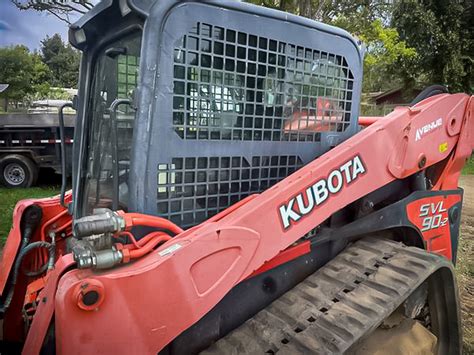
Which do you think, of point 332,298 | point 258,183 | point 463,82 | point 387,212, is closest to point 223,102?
point 258,183

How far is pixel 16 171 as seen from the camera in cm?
982

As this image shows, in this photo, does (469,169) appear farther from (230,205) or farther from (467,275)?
(230,205)

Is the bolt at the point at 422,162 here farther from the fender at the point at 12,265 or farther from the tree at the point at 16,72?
the tree at the point at 16,72

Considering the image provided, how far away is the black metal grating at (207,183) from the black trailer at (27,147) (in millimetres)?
8583

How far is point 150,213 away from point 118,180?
244 millimetres

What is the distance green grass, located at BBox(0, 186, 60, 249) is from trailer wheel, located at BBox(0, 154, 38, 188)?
0.67ft

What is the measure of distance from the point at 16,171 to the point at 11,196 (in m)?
1.27

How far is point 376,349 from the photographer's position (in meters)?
2.16

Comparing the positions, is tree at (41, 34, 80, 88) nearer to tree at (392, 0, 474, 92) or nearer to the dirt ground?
tree at (392, 0, 474, 92)

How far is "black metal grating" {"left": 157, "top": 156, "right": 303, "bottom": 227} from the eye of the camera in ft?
5.84

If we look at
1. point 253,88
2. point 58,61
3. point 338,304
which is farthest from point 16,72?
point 338,304

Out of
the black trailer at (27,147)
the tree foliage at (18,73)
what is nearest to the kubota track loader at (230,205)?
the black trailer at (27,147)

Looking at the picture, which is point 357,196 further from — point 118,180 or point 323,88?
point 118,180

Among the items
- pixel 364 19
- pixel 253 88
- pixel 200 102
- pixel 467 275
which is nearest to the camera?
pixel 200 102
